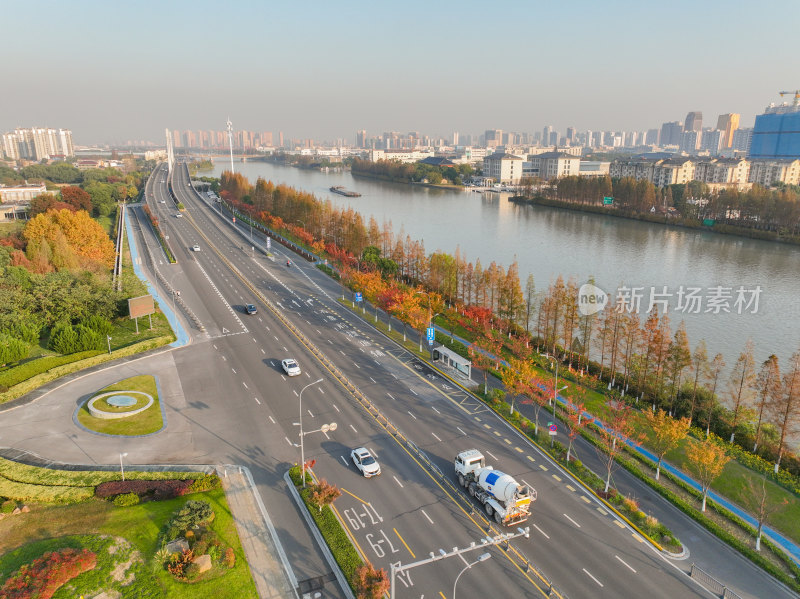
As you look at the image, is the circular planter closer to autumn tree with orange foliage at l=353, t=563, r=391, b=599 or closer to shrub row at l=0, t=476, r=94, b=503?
shrub row at l=0, t=476, r=94, b=503

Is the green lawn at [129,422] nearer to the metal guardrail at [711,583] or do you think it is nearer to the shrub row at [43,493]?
the shrub row at [43,493]

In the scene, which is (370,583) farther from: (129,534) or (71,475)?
(71,475)

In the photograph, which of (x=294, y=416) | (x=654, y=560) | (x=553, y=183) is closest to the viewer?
(x=654, y=560)

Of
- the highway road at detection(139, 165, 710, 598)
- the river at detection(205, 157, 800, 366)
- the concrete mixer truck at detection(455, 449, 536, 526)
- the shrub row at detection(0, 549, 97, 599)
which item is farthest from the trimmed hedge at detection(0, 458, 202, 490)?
the river at detection(205, 157, 800, 366)

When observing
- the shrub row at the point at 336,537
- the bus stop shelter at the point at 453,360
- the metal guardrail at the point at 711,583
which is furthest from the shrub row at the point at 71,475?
the metal guardrail at the point at 711,583

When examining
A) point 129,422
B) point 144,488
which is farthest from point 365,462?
point 129,422

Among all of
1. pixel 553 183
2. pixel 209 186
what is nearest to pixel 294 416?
pixel 553 183

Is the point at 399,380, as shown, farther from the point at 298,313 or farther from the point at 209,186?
the point at 209,186
